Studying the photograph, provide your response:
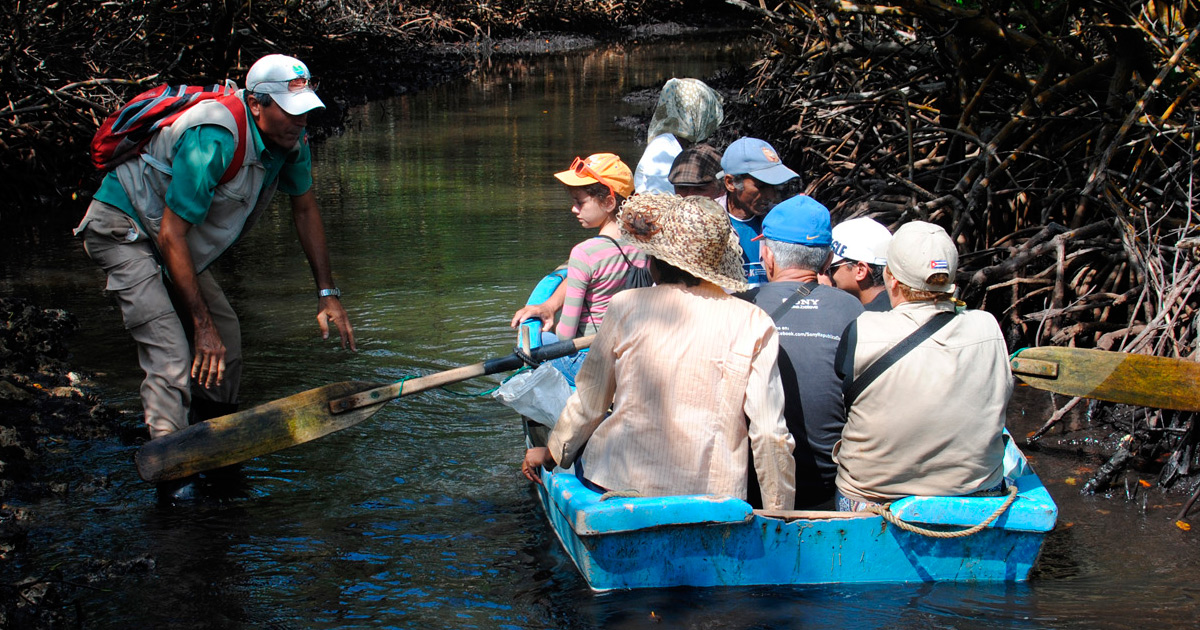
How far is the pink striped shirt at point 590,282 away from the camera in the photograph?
429cm

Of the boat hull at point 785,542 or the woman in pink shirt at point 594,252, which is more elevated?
the woman in pink shirt at point 594,252

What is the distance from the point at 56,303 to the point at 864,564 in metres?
5.84

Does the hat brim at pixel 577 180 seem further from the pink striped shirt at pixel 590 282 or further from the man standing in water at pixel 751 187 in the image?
the man standing in water at pixel 751 187

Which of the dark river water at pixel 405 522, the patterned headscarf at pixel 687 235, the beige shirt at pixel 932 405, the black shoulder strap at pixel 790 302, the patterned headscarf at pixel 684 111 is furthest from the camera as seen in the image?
the patterned headscarf at pixel 684 111

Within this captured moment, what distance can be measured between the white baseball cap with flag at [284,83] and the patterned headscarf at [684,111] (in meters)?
2.20

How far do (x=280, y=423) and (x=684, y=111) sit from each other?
2811 millimetres

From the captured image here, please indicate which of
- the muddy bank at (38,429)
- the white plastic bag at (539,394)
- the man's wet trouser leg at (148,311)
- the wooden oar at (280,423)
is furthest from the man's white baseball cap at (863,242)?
the muddy bank at (38,429)

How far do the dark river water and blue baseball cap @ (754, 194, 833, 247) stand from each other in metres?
1.15

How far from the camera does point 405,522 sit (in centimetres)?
427

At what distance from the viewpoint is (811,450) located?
3.61 metres

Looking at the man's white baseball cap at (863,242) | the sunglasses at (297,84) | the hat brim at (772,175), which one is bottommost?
the man's white baseball cap at (863,242)

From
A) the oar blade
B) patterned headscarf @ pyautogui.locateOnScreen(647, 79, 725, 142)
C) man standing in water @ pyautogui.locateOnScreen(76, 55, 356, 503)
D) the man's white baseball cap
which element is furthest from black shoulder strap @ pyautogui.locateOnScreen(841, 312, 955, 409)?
patterned headscarf @ pyautogui.locateOnScreen(647, 79, 725, 142)

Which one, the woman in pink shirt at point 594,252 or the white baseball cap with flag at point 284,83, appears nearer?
the white baseball cap with flag at point 284,83

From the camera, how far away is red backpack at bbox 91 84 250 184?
13.5 feet
